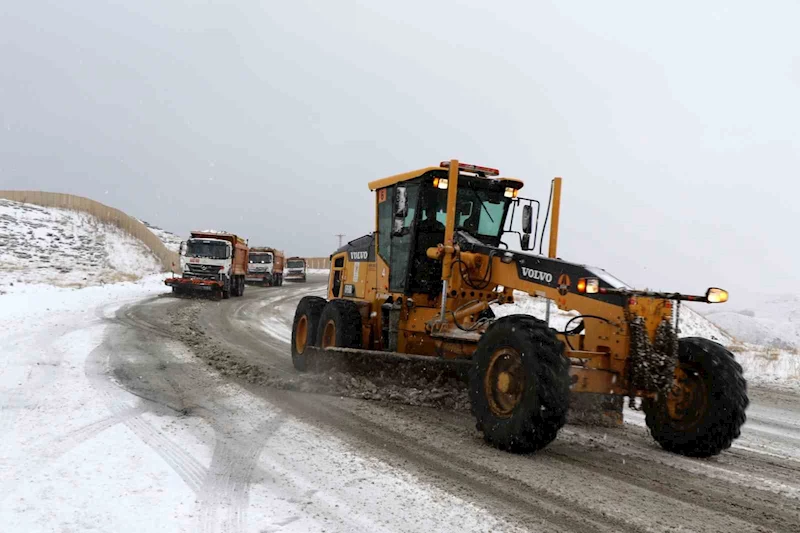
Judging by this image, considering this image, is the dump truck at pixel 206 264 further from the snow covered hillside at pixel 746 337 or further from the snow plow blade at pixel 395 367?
the snow plow blade at pixel 395 367

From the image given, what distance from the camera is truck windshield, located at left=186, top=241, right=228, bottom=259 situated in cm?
2450

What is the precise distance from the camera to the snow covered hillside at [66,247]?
103 feet

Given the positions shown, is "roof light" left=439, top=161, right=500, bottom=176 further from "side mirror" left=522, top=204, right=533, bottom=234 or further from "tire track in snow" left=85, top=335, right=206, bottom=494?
"tire track in snow" left=85, top=335, right=206, bottom=494

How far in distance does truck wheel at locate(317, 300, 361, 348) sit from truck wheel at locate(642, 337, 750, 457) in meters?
3.97

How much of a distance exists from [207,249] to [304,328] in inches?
648

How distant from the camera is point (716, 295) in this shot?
16.4ft

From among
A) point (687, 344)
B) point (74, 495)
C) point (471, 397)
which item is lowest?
point (74, 495)

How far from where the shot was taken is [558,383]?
4672 millimetres

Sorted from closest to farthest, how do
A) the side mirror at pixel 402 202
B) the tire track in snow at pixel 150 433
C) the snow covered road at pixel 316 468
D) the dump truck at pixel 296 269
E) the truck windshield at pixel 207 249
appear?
the snow covered road at pixel 316 468 → the tire track in snow at pixel 150 433 → the side mirror at pixel 402 202 → the truck windshield at pixel 207 249 → the dump truck at pixel 296 269

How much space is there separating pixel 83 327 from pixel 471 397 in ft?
32.4

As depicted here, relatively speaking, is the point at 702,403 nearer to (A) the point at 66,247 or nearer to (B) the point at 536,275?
(B) the point at 536,275

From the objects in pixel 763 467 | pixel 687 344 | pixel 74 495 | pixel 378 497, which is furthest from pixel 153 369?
pixel 763 467

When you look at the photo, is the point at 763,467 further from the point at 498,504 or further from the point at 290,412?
the point at 290,412

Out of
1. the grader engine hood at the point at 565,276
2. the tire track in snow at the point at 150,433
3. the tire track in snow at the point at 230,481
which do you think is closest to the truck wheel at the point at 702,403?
the grader engine hood at the point at 565,276
